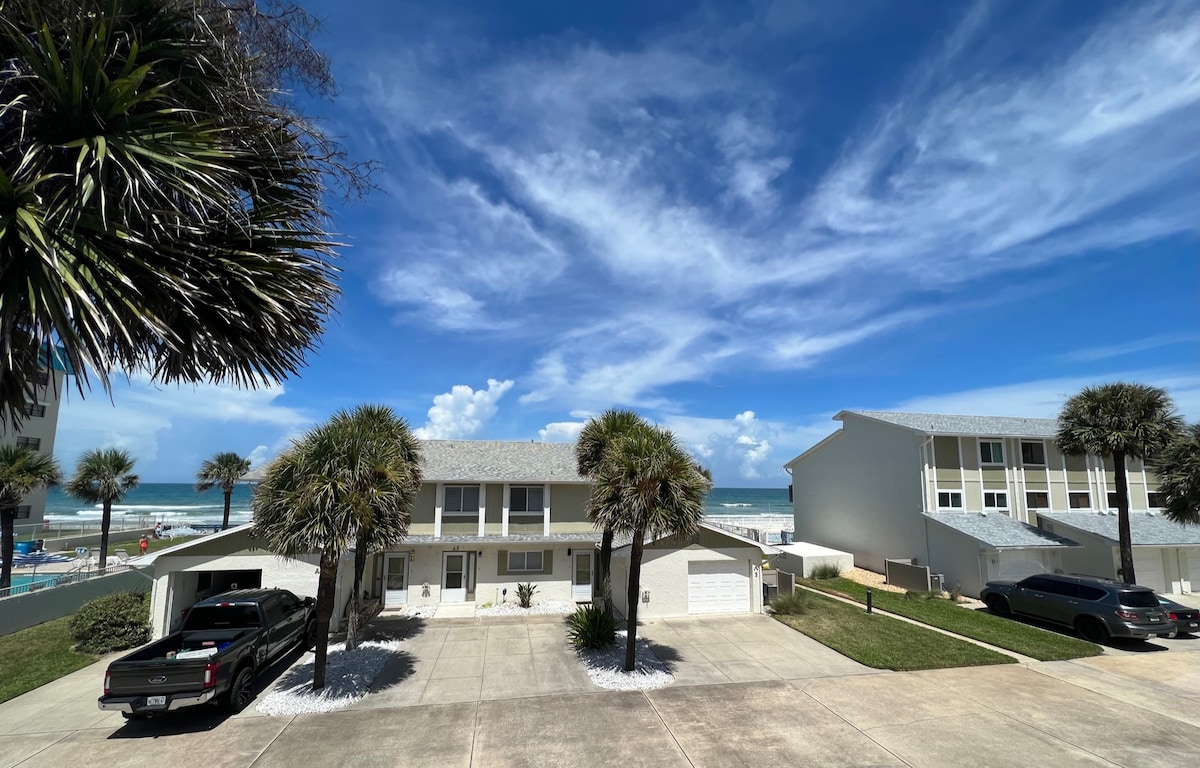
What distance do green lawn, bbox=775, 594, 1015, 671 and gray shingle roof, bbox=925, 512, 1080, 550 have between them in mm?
7419

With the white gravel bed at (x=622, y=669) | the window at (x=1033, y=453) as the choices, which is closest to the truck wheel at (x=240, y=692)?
the white gravel bed at (x=622, y=669)

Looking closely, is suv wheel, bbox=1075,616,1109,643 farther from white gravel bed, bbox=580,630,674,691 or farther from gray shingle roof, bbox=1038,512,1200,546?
white gravel bed, bbox=580,630,674,691

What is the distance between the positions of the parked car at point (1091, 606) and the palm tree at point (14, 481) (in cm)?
3573

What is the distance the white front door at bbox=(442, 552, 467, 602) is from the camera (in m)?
21.6

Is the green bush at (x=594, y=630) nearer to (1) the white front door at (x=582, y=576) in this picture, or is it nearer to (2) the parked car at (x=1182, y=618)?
(1) the white front door at (x=582, y=576)

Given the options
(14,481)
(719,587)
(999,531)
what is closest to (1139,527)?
(999,531)

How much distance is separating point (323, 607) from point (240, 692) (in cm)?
226

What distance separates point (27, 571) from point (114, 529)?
78.0 ft

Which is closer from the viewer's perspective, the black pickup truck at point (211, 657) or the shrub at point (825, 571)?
the black pickup truck at point (211, 657)

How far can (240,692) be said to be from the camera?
458 inches

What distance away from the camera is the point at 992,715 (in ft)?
37.4

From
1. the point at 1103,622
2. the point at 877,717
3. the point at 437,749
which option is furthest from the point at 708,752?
the point at 1103,622

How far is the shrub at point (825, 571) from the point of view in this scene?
27734 mm

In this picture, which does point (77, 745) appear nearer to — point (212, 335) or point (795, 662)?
point (212, 335)
